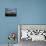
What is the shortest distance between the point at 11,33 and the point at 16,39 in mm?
205

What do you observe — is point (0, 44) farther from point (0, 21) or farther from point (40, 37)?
point (40, 37)

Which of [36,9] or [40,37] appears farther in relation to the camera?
[36,9]

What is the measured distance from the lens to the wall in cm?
328

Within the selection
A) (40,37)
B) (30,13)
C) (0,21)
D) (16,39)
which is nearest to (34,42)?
(40,37)

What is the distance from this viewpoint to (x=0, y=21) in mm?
3273

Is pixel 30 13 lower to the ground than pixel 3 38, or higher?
higher

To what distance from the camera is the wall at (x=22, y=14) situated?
10.8ft

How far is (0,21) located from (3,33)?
13.0 inches

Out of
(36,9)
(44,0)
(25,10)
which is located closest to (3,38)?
(25,10)

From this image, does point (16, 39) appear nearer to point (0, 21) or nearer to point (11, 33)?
point (11, 33)

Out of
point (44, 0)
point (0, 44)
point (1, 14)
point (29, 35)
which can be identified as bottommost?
point (0, 44)

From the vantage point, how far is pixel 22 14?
3.31m

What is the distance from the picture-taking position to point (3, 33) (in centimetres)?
327

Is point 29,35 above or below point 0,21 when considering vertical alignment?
below
